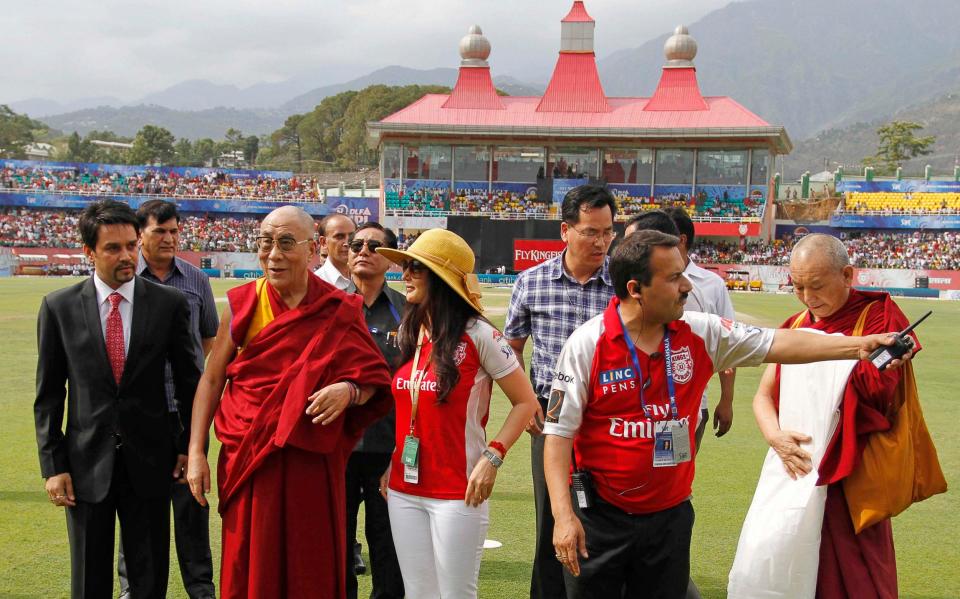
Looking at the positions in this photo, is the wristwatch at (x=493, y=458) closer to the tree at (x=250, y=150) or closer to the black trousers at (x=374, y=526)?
the black trousers at (x=374, y=526)

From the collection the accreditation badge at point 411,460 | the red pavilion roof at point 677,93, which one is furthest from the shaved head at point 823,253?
the red pavilion roof at point 677,93

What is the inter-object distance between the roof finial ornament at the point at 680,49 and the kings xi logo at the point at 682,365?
56639mm

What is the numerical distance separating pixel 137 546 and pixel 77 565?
11.3 inches

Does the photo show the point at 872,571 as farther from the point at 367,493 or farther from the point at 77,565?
the point at 77,565

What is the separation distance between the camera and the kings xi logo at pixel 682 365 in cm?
347

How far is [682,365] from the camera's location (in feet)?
11.5

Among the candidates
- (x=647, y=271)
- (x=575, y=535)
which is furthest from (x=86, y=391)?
(x=647, y=271)

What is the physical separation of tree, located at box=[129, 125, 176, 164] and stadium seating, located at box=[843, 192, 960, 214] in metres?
85.7

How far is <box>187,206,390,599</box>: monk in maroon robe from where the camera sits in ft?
12.7

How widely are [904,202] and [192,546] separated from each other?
56.7m

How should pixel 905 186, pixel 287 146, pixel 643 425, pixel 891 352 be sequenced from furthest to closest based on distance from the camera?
1. pixel 287 146
2. pixel 905 186
3. pixel 643 425
4. pixel 891 352

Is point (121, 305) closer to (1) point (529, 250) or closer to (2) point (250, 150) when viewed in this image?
(1) point (529, 250)

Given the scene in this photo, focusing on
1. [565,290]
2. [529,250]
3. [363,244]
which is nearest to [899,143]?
[529,250]

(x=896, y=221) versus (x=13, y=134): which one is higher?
(x=13, y=134)
